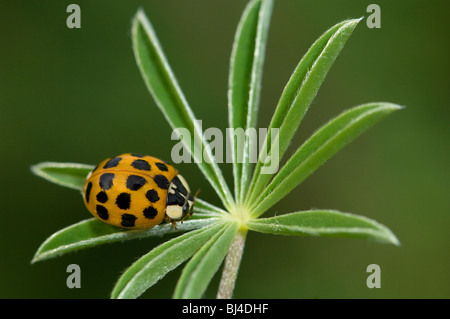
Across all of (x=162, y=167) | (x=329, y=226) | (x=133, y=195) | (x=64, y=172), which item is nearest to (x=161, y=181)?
(x=162, y=167)

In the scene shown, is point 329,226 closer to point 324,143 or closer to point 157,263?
point 324,143

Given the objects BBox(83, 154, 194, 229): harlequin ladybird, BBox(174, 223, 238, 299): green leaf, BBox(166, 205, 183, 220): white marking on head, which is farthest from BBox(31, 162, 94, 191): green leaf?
BBox(174, 223, 238, 299): green leaf

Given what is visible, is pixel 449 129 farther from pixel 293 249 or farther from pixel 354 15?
pixel 293 249

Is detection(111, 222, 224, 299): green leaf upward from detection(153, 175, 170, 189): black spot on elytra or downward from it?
downward

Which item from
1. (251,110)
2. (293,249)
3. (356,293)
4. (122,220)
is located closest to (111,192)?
(122,220)

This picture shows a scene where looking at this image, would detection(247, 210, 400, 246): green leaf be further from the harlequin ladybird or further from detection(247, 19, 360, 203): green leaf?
the harlequin ladybird
